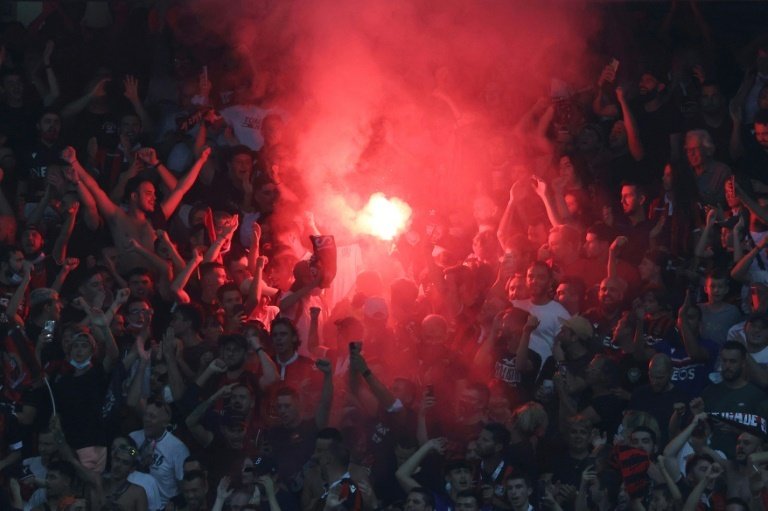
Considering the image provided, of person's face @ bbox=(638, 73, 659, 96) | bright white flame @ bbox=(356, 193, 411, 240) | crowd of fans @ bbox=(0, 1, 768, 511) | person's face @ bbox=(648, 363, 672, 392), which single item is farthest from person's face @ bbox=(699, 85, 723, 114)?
person's face @ bbox=(648, 363, 672, 392)

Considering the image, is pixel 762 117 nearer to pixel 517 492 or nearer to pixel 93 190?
pixel 517 492

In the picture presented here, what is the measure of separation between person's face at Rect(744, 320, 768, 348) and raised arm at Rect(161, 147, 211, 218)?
14.2 ft

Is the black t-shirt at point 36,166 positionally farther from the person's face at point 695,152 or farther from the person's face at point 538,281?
the person's face at point 695,152

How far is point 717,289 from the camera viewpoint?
1136 centimetres

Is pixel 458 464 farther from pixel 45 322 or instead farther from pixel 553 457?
pixel 45 322

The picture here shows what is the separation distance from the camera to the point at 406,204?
1336cm

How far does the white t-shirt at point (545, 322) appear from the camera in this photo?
1141 cm

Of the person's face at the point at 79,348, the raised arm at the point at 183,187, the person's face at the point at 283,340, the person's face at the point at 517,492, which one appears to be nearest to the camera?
the person's face at the point at 517,492

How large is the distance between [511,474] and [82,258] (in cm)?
383

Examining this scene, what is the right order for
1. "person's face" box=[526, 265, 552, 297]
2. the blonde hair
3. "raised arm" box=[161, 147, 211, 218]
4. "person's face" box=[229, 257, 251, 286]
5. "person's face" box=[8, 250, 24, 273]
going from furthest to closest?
"raised arm" box=[161, 147, 211, 218]
"person's face" box=[229, 257, 251, 286]
"person's face" box=[8, 250, 24, 273]
"person's face" box=[526, 265, 552, 297]
the blonde hair

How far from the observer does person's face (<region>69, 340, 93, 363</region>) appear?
11.1 meters

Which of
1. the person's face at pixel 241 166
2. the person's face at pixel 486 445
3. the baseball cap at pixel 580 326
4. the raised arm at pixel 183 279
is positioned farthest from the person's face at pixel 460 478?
the person's face at pixel 241 166

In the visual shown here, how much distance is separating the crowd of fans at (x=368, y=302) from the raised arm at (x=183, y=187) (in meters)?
0.02

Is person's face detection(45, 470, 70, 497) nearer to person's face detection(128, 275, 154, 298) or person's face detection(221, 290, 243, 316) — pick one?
person's face detection(128, 275, 154, 298)
